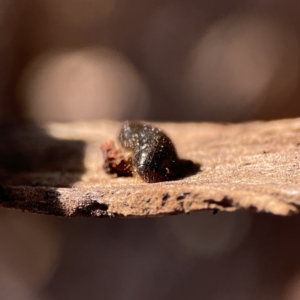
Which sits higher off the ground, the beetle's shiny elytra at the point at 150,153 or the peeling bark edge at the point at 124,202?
the beetle's shiny elytra at the point at 150,153

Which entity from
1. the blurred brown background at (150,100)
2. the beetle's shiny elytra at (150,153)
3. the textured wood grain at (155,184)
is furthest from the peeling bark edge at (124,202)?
the blurred brown background at (150,100)

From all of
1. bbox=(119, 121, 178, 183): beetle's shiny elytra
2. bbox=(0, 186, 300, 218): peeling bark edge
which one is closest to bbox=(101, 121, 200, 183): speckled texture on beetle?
bbox=(119, 121, 178, 183): beetle's shiny elytra

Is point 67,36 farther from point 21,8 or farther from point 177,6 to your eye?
point 177,6

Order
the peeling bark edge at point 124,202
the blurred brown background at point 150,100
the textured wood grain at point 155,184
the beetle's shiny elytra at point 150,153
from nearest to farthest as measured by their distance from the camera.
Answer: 1. the peeling bark edge at point 124,202
2. the textured wood grain at point 155,184
3. the beetle's shiny elytra at point 150,153
4. the blurred brown background at point 150,100

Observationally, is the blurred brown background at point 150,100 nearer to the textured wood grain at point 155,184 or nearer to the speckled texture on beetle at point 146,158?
the textured wood grain at point 155,184

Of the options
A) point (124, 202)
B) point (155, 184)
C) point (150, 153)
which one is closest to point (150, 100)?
point (150, 153)

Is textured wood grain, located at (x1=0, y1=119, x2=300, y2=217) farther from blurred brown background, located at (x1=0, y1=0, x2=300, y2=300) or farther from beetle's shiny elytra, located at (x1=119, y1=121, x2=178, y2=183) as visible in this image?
blurred brown background, located at (x1=0, y1=0, x2=300, y2=300)
